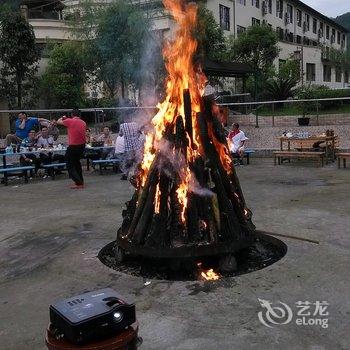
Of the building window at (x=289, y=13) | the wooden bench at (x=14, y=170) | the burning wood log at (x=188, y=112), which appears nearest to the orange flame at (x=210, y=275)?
the burning wood log at (x=188, y=112)

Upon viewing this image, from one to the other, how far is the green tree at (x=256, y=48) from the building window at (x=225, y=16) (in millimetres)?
6958

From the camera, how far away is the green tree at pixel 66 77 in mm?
27547

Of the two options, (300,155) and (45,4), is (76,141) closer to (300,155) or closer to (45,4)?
(300,155)

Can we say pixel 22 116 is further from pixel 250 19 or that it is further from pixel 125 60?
pixel 250 19

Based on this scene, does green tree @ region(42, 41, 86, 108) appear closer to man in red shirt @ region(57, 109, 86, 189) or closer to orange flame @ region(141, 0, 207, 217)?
man in red shirt @ region(57, 109, 86, 189)

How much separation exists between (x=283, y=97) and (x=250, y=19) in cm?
1880

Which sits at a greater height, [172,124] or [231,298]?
[172,124]

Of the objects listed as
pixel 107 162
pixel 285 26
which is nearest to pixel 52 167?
pixel 107 162

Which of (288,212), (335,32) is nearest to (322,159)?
(288,212)

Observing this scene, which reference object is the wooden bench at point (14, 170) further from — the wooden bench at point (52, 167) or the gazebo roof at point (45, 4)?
the gazebo roof at point (45, 4)

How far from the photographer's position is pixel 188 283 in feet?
17.0

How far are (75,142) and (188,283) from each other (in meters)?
7.41

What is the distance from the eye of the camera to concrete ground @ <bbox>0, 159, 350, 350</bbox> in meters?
3.99

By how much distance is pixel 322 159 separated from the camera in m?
14.4
